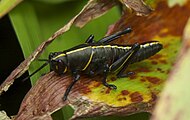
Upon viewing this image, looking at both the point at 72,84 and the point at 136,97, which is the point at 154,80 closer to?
the point at 136,97

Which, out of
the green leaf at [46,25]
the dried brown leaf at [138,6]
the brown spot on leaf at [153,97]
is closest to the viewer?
the brown spot on leaf at [153,97]

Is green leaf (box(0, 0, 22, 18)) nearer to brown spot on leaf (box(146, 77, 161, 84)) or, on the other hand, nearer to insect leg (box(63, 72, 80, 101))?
insect leg (box(63, 72, 80, 101))

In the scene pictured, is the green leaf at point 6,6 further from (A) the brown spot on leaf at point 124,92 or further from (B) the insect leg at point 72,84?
(A) the brown spot on leaf at point 124,92

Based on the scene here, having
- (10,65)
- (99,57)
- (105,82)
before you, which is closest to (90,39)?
(99,57)

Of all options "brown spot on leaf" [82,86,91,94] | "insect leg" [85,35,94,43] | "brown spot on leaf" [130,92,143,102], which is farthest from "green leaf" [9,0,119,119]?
"brown spot on leaf" [130,92,143,102]

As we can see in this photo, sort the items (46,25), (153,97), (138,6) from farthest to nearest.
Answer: (46,25) → (138,6) → (153,97)

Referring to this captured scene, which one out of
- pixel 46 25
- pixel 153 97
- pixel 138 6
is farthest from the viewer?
pixel 46 25

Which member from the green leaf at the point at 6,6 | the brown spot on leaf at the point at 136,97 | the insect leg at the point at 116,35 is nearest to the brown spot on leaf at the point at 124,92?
the brown spot on leaf at the point at 136,97
